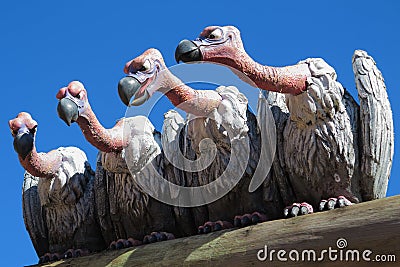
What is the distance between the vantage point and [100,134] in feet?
12.1

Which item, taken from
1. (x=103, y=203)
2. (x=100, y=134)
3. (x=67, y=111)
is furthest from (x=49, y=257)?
Result: (x=67, y=111)

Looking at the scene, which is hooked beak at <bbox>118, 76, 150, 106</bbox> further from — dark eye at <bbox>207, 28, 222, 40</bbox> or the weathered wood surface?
the weathered wood surface

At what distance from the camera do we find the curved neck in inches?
134

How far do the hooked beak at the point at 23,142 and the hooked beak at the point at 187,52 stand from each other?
104 centimetres

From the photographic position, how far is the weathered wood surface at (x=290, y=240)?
2.77 meters

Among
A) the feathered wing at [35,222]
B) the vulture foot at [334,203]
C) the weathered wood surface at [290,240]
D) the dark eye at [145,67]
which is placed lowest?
the weathered wood surface at [290,240]

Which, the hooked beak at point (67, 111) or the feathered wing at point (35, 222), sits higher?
the hooked beak at point (67, 111)

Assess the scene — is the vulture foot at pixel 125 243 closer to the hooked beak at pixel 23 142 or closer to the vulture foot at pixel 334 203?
the hooked beak at pixel 23 142

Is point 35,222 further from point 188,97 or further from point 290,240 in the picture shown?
point 290,240

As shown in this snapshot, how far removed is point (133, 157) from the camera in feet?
12.3

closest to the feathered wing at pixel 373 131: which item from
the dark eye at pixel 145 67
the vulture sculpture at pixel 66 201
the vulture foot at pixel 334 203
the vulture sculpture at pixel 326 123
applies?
the vulture sculpture at pixel 326 123

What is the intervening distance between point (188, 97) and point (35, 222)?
4.37 feet

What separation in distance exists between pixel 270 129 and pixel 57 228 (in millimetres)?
1363

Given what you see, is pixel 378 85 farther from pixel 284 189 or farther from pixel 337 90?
pixel 284 189
